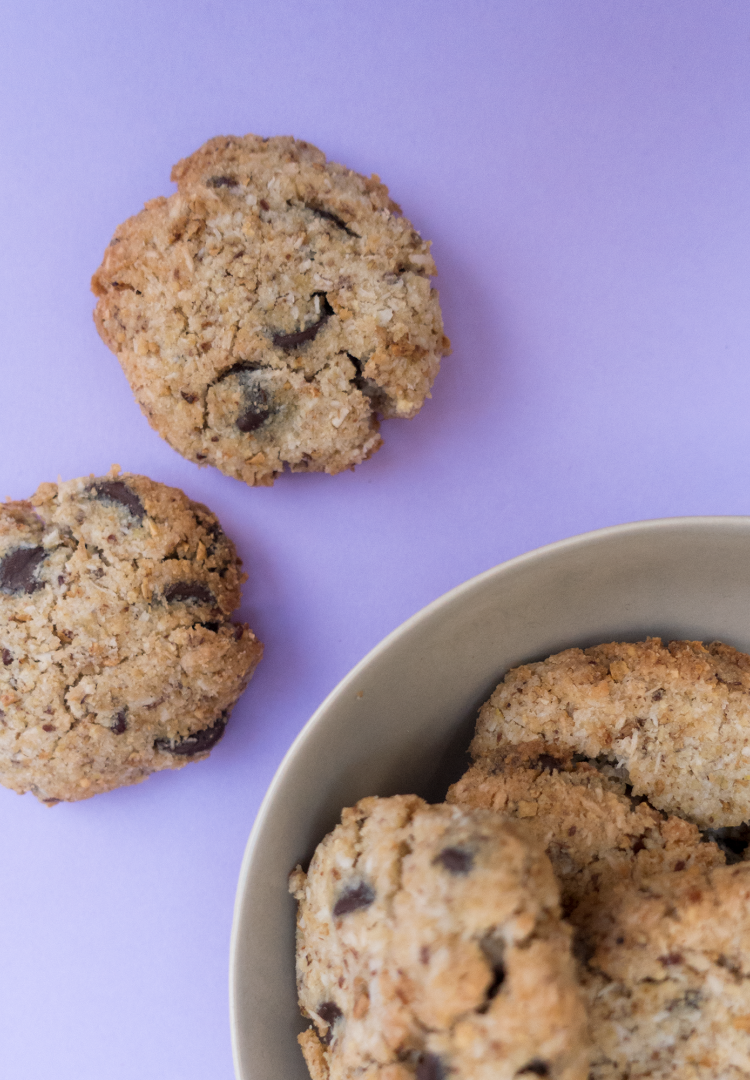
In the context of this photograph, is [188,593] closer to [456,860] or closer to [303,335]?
[303,335]

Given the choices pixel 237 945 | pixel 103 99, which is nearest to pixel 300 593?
pixel 237 945

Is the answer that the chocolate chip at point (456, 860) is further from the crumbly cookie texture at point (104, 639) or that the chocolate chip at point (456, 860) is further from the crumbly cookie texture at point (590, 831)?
the crumbly cookie texture at point (104, 639)

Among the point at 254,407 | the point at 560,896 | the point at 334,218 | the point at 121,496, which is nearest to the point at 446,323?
the point at 334,218

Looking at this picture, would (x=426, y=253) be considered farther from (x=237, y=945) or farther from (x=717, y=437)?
(x=237, y=945)

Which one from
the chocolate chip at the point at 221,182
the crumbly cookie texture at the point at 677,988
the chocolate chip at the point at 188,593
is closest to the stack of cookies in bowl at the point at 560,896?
the crumbly cookie texture at the point at 677,988

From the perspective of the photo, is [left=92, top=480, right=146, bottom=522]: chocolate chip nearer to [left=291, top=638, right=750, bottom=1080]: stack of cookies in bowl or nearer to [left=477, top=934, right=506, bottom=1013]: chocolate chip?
[left=291, top=638, right=750, bottom=1080]: stack of cookies in bowl

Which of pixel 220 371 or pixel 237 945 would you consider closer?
pixel 237 945

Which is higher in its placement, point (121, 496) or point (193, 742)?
point (121, 496)
